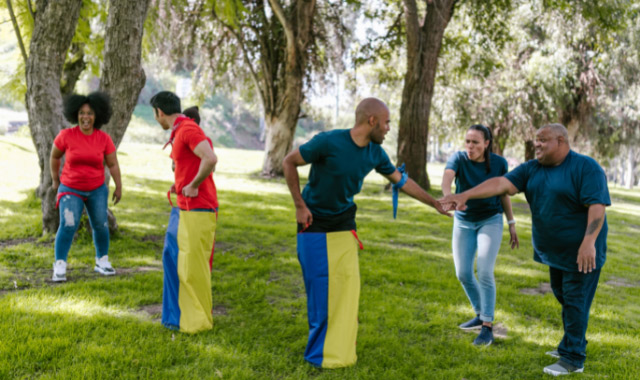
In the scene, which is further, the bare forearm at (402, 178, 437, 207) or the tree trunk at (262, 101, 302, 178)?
the tree trunk at (262, 101, 302, 178)

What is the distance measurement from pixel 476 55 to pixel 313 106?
22.9ft

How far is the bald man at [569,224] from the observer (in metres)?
3.99

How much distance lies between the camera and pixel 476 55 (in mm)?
20984

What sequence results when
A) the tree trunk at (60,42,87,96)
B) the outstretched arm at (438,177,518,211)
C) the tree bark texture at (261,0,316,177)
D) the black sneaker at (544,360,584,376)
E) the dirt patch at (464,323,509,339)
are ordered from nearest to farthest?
the black sneaker at (544,360,584,376)
the outstretched arm at (438,177,518,211)
the dirt patch at (464,323,509,339)
the tree trunk at (60,42,87,96)
the tree bark texture at (261,0,316,177)

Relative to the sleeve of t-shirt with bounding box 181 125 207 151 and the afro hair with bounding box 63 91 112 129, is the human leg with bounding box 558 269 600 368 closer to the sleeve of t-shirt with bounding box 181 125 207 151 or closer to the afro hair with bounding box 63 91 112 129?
the sleeve of t-shirt with bounding box 181 125 207 151

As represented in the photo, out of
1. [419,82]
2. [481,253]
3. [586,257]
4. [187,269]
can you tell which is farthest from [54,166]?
[419,82]

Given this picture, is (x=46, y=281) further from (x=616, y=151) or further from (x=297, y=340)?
(x=616, y=151)

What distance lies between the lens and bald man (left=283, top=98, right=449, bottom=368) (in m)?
4.14

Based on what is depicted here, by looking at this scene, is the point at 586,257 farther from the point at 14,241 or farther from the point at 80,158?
the point at 14,241

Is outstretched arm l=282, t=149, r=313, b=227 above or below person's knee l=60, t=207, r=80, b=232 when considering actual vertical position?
above

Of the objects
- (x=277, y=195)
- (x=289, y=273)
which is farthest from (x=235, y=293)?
(x=277, y=195)

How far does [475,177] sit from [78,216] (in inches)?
178

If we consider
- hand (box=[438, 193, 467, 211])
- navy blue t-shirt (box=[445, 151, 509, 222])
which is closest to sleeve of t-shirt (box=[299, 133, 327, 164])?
hand (box=[438, 193, 467, 211])

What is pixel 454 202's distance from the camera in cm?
464
